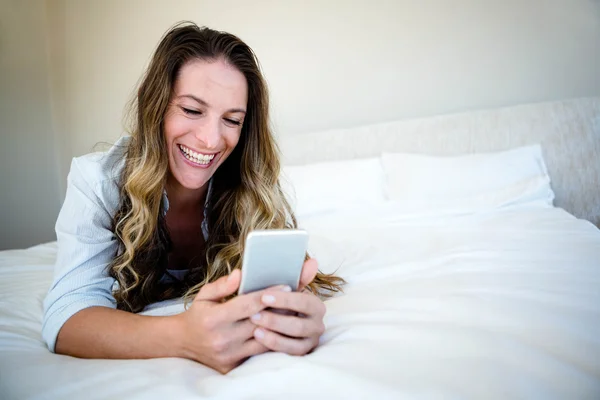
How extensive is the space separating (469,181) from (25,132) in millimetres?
3158

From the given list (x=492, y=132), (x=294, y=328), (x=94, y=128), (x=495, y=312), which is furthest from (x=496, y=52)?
(x=94, y=128)

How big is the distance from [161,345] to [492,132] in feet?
7.72

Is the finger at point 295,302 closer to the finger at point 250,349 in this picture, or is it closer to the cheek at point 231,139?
the finger at point 250,349

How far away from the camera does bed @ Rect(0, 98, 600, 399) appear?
65cm

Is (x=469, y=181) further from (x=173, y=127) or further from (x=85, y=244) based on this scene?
(x=85, y=244)

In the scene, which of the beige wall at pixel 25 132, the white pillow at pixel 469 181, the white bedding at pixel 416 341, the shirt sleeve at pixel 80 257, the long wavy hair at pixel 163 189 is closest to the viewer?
the white bedding at pixel 416 341

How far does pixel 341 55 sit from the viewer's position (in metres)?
3.02

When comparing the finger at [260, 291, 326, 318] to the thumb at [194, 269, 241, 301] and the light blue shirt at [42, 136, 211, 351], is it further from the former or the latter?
the light blue shirt at [42, 136, 211, 351]

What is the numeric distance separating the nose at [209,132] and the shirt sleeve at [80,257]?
271 millimetres

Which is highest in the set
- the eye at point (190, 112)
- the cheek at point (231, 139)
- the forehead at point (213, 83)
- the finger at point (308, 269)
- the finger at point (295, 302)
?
the forehead at point (213, 83)

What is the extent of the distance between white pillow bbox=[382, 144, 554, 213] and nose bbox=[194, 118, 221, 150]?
1279 millimetres

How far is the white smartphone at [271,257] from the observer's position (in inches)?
27.9

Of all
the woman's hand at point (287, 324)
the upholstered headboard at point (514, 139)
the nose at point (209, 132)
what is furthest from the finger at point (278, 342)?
the upholstered headboard at point (514, 139)

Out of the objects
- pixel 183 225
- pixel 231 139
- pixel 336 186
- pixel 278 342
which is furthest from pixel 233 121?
pixel 336 186
